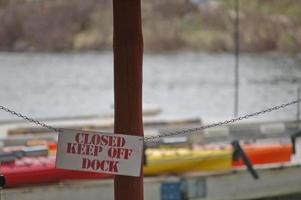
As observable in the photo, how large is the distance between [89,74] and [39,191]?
5317cm

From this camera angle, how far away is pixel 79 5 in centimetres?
9412

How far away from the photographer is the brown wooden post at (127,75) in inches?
243

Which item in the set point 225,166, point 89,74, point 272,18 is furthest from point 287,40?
point 225,166

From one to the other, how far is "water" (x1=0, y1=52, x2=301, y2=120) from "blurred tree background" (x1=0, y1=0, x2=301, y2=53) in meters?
6.72

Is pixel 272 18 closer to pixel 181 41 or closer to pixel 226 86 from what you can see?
pixel 181 41

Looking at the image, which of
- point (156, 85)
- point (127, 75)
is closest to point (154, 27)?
point (156, 85)

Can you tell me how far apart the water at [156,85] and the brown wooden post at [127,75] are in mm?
16591

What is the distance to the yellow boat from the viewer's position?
35.9 feet

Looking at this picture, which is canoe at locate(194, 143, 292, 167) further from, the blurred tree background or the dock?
the blurred tree background

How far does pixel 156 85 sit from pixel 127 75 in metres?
48.4

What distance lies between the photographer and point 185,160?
36.3 ft

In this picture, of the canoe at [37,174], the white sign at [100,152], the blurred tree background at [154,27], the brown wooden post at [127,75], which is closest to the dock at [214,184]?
the canoe at [37,174]

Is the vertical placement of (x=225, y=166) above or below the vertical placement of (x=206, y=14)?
below

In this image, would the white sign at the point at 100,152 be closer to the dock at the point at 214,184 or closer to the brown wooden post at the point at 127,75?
the brown wooden post at the point at 127,75
